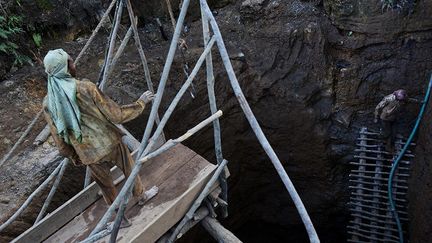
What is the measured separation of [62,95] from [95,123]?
33 centimetres

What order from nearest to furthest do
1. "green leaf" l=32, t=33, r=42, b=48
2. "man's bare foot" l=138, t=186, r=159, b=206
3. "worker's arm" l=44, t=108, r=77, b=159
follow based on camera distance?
"worker's arm" l=44, t=108, r=77, b=159 < "man's bare foot" l=138, t=186, r=159, b=206 < "green leaf" l=32, t=33, r=42, b=48

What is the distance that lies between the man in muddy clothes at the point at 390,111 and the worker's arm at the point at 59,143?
3.95 metres

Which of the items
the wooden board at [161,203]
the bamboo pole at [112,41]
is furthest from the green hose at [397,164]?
the bamboo pole at [112,41]

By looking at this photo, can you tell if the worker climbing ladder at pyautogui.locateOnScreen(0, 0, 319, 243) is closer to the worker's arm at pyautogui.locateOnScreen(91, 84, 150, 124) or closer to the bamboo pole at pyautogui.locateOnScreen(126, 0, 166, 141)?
the bamboo pole at pyautogui.locateOnScreen(126, 0, 166, 141)

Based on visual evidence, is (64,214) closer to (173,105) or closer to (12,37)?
(173,105)

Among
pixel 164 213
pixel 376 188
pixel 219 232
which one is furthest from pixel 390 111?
pixel 164 213

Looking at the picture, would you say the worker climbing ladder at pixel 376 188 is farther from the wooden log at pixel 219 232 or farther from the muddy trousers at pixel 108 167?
the muddy trousers at pixel 108 167

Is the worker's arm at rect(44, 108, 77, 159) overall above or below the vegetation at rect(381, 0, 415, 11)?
below

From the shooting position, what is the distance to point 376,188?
6020 millimetres

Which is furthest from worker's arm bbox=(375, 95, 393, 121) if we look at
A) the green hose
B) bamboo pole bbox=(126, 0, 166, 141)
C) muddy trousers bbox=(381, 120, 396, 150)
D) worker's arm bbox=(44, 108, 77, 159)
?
worker's arm bbox=(44, 108, 77, 159)

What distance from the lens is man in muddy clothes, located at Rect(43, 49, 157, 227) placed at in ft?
8.94

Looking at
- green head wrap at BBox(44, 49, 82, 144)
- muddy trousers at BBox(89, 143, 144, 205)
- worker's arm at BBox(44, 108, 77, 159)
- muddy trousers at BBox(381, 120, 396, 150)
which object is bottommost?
muddy trousers at BBox(381, 120, 396, 150)

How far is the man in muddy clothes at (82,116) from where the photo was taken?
8.94 ft

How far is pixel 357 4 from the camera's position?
558cm
